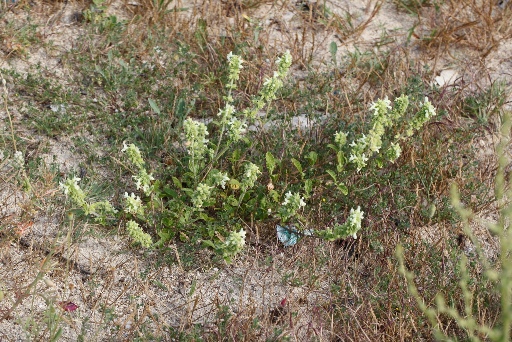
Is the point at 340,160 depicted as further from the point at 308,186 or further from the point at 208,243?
the point at 208,243

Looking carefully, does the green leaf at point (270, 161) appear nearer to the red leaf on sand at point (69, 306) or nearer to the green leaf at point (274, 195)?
the green leaf at point (274, 195)

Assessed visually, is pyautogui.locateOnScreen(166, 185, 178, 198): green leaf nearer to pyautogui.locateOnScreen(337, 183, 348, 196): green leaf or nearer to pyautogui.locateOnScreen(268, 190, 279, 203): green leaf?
pyautogui.locateOnScreen(268, 190, 279, 203): green leaf

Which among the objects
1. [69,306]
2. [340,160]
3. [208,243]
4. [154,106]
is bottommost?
[69,306]

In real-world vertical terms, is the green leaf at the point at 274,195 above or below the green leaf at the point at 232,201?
above

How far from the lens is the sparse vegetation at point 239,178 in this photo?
2.90 metres

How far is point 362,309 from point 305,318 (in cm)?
26

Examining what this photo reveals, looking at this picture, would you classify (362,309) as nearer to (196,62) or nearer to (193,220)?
(193,220)

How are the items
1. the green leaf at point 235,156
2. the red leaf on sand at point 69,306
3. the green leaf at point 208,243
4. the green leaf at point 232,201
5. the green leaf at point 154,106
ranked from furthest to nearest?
1. the green leaf at point 154,106
2. the green leaf at point 235,156
3. the green leaf at point 232,201
4. the green leaf at point 208,243
5. the red leaf on sand at point 69,306

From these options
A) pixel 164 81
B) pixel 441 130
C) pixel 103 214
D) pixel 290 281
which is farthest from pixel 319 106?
pixel 103 214

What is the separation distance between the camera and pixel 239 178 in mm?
3428

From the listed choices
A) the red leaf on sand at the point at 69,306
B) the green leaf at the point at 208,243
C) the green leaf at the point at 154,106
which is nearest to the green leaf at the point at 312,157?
the green leaf at the point at 208,243

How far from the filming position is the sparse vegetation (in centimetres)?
290

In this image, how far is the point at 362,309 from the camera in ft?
9.59

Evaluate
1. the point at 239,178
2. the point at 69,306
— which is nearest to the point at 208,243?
the point at 239,178
